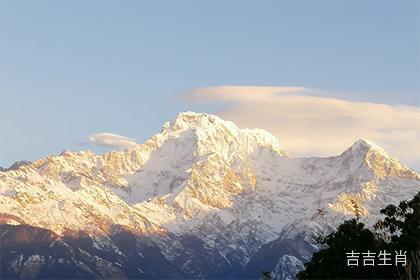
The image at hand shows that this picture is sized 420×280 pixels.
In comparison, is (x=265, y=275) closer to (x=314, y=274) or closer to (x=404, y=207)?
(x=314, y=274)

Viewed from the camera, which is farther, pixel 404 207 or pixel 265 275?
pixel 404 207

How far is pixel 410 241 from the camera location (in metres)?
129

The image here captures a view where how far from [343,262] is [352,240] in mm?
5463

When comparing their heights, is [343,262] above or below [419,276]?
above

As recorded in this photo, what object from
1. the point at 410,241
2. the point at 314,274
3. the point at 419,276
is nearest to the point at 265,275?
the point at 314,274

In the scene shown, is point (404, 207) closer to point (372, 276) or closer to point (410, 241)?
point (410, 241)

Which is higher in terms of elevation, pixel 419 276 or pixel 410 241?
pixel 410 241

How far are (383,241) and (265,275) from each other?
709 inches

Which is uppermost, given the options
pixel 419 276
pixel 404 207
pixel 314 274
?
pixel 404 207

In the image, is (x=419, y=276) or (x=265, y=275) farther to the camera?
(x=265, y=275)

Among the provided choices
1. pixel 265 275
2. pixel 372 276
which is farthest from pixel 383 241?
pixel 265 275

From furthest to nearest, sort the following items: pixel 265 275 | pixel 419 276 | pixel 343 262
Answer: pixel 343 262, pixel 265 275, pixel 419 276

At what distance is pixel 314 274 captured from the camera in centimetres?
12912

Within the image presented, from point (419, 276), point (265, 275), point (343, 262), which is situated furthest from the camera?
point (343, 262)
